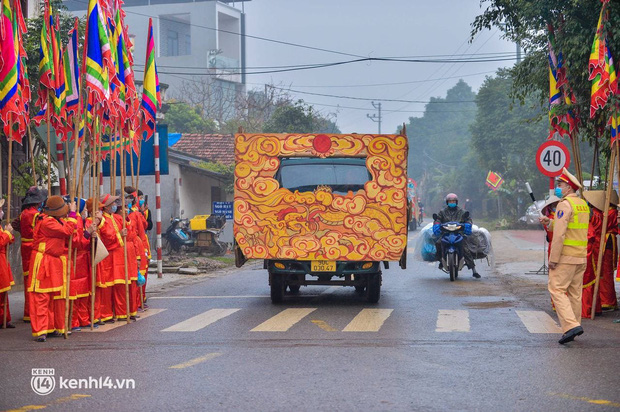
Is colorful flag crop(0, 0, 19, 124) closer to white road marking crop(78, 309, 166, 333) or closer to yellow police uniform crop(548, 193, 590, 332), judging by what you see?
white road marking crop(78, 309, 166, 333)

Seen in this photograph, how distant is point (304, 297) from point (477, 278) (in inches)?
231

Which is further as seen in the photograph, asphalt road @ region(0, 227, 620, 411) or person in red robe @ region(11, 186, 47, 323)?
person in red robe @ region(11, 186, 47, 323)

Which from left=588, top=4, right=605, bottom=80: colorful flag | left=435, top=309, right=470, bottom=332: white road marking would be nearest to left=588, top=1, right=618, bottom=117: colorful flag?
left=588, top=4, right=605, bottom=80: colorful flag

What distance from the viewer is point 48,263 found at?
11180mm

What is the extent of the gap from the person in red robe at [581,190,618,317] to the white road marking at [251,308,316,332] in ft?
13.4

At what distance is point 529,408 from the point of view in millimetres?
7016

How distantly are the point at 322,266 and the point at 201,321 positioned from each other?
2.54 metres

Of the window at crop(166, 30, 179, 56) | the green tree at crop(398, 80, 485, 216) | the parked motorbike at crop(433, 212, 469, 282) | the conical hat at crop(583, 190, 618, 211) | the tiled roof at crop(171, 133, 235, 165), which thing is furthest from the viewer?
the green tree at crop(398, 80, 485, 216)

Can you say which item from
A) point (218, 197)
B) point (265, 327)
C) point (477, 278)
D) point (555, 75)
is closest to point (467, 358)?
point (265, 327)

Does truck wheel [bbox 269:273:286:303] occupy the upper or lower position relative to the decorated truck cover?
lower

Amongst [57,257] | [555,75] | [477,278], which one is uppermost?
[555,75]

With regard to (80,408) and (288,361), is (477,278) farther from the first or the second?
(80,408)

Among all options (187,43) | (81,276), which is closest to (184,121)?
(187,43)

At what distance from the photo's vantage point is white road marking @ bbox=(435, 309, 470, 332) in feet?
38.1
